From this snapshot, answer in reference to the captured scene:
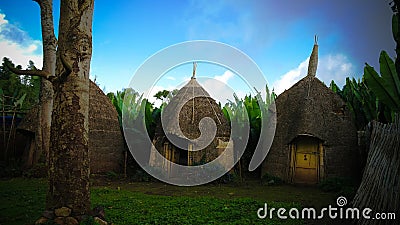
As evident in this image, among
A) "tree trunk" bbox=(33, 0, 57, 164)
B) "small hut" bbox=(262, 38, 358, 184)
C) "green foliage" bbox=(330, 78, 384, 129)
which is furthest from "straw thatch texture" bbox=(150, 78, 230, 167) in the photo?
"green foliage" bbox=(330, 78, 384, 129)

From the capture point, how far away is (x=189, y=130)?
966cm

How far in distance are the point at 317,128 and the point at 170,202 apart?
201 inches

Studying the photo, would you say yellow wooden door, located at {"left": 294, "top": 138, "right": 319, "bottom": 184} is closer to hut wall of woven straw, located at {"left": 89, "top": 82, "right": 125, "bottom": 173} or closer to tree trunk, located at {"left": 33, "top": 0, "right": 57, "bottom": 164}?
hut wall of woven straw, located at {"left": 89, "top": 82, "right": 125, "bottom": 173}

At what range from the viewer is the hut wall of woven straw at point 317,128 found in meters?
8.97

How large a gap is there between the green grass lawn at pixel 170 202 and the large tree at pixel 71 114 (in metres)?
0.76

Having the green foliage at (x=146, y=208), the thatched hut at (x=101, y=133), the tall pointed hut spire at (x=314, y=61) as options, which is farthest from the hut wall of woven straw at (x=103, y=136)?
the tall pointed hut spire at (x=314, y=61)

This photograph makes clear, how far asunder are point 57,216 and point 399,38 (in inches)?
226

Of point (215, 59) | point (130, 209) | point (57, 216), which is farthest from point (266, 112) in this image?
point (57, 216)

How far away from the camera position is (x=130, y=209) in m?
5.25

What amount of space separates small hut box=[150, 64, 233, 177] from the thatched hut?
61.2 inches

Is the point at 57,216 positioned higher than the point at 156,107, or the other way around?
the point at 156,107

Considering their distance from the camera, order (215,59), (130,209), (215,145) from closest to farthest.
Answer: (130,209) → (215,59) → (215,145)

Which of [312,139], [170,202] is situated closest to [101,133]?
[170,202]

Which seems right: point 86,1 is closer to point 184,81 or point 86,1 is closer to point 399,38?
point 399,38
